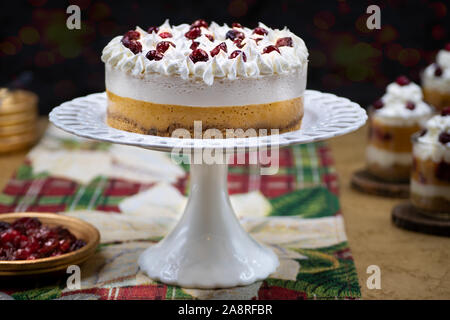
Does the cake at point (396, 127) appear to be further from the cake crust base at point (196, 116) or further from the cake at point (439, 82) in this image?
the cake crust base at point (196, 116)

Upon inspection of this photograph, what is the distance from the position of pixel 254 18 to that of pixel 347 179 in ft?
4.25

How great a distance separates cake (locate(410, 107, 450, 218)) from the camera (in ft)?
8.50

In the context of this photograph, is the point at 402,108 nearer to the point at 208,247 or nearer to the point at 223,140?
the point at 208,247

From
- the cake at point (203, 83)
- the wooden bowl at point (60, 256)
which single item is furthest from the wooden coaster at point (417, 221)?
the wooden bowl at point (60, 256)

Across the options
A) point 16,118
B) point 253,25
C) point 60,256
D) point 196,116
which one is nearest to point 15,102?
point 16,118

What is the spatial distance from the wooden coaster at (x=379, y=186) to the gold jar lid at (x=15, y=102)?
1570 millimetres

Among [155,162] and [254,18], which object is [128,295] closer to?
[155,162]

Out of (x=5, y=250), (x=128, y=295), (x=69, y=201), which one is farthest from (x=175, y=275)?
(x=69, y=201)

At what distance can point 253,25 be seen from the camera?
4164 mm

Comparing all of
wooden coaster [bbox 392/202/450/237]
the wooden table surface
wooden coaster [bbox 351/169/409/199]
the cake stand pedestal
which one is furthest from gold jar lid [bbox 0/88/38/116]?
wooden coaster [bbox 392/202/450/237]

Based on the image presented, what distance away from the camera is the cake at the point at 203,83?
196cm

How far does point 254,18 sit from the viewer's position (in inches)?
165

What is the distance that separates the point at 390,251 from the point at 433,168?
13.2 inches

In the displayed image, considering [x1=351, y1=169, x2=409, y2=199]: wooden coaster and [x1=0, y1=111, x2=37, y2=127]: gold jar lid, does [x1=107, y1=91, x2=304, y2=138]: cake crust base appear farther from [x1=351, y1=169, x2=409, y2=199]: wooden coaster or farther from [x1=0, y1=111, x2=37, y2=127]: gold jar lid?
[x1=0, y1=111, x2=37, y2=127]: gold jar lid
